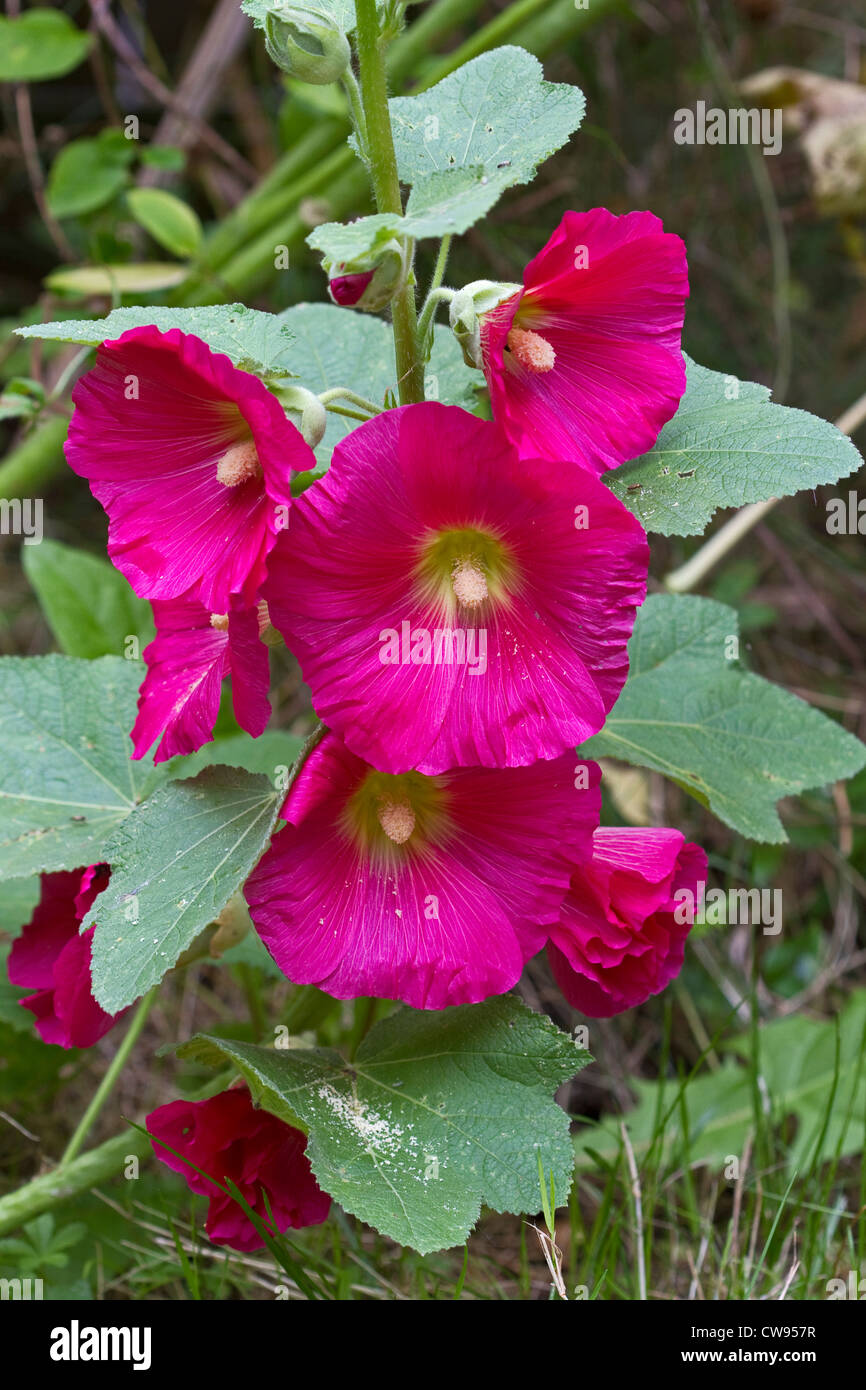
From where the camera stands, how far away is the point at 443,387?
982mm

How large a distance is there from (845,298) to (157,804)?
7.43 feet

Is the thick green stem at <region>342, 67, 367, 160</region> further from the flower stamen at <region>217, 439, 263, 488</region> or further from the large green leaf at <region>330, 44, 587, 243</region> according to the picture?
the flower stamen at <region>217, 439, 263, 488</region>

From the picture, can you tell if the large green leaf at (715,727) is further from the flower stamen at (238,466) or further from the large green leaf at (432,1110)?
the flower stamen at (238,466)

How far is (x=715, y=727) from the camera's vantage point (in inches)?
43.1

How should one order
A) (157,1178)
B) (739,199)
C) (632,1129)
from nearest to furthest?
1. (157,1178)
2. (632,1129)
3. (739,199)

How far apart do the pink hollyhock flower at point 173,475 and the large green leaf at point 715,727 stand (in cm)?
40

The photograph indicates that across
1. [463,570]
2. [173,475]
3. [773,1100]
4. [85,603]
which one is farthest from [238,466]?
[773,1100]

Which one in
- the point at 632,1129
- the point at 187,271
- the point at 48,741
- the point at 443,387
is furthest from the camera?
the point at 187,271

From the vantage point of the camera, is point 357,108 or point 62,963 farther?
point 62,963

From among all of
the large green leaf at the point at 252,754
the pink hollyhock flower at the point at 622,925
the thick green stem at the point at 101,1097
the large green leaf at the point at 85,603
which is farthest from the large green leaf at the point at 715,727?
the large green leaf at the point at 85,603

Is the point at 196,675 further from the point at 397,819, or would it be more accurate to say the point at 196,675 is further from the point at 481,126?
the point at 481,126

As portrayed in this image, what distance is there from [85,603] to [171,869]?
787 mm
